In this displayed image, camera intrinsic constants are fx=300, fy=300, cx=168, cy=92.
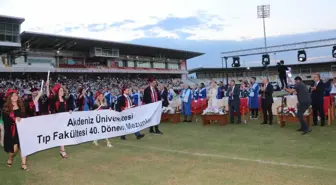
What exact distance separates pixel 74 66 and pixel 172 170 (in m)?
45.8

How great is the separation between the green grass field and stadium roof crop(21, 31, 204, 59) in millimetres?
38227

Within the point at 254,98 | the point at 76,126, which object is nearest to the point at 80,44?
the point at 254,98

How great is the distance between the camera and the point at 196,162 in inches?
243

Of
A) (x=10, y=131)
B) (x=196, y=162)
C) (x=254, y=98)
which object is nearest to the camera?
(x=196, y=162)

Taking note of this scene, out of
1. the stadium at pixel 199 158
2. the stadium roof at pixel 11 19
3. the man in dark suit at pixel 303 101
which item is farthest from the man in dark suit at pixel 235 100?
the stadium roof at pixel 11 19

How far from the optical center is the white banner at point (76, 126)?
6.49 metres

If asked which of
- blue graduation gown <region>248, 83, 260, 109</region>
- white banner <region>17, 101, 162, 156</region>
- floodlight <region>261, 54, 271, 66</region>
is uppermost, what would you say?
floodlight <region>261, 54, 271, 66</region>

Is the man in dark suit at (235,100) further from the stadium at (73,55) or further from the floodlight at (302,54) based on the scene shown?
the stadium at (73,55)

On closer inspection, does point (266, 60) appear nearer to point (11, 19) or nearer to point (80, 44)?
point (80, 44)

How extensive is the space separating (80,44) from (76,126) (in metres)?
44.4

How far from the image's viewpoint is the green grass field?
5.09 meters

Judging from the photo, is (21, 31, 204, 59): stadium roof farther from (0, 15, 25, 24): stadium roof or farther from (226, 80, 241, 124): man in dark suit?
(226, 80, 241, 124): man in dark suit

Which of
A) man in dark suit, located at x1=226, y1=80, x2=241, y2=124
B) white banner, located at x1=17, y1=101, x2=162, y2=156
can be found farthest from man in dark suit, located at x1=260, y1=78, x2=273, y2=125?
white banner, located at x1=17, y1=101, x2=162, y2=156

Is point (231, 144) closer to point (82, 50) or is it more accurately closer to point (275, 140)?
point (275, 140)
